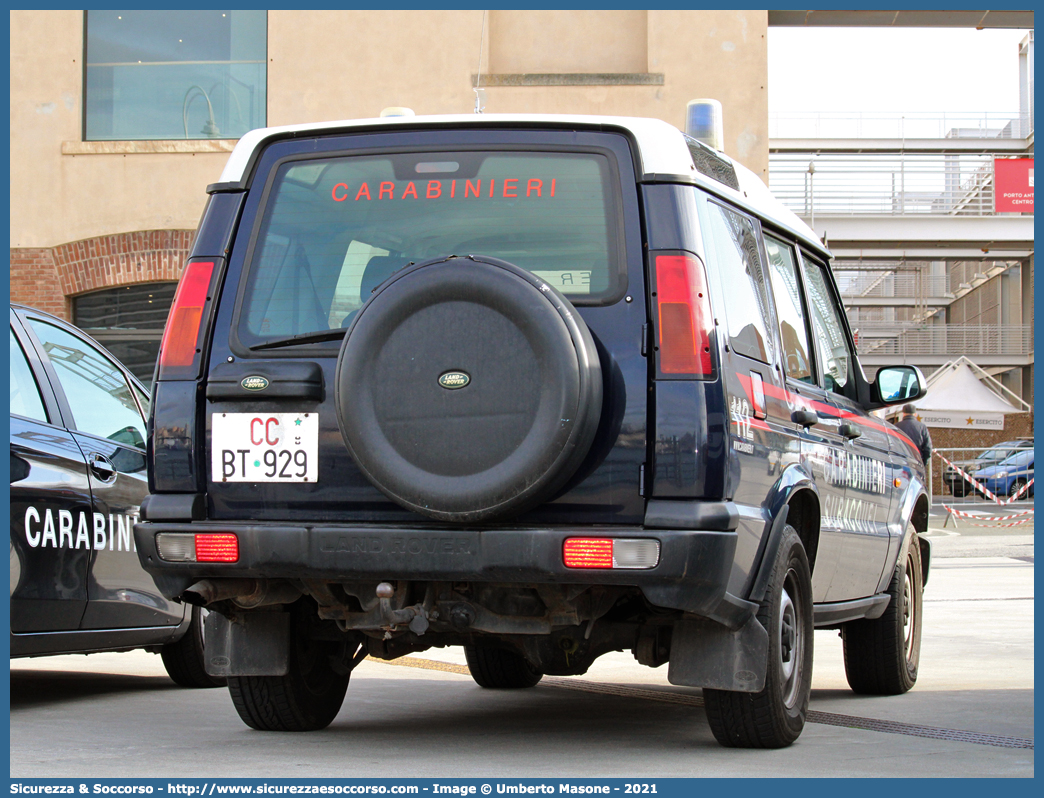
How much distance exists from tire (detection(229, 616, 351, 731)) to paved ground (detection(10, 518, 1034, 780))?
79 mm

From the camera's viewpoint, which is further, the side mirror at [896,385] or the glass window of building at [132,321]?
the glass window of building at [132,321]

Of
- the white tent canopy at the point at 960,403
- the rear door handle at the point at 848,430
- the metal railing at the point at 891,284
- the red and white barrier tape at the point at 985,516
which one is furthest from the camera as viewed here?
the metal railing at the point at 891,284

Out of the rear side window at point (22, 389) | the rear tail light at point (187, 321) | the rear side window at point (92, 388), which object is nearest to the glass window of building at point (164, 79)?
the rear side window at point (92, 388)

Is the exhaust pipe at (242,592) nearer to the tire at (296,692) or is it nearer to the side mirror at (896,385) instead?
the tire at (296,692)

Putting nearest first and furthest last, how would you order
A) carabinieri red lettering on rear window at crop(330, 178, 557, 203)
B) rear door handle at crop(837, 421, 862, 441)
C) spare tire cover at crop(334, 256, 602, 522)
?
spare tire cover at crop(334, 256, 602, 522) < carabinieri red lettering on rear window at crop(330, 178, 557, 203) < rear door handle at crop(837, 421, 862, 441)

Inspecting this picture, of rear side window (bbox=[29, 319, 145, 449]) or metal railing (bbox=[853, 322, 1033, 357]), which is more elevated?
metal railing (bbox=[853, 322, 1033, 357])

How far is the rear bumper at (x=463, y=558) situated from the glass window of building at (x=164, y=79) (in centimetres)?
1222

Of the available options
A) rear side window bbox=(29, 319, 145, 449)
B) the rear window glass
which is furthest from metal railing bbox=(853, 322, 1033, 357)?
the rear window glass

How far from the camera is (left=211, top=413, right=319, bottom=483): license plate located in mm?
4246

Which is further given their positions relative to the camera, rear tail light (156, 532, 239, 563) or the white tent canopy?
the white tent canopy

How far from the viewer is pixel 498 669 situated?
6703 mm

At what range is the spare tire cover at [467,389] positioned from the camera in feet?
12.8

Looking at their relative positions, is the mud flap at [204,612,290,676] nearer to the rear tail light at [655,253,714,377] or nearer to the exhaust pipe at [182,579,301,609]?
the exhaust pipe at [182,579,301,609]

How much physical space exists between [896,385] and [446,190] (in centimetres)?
274
